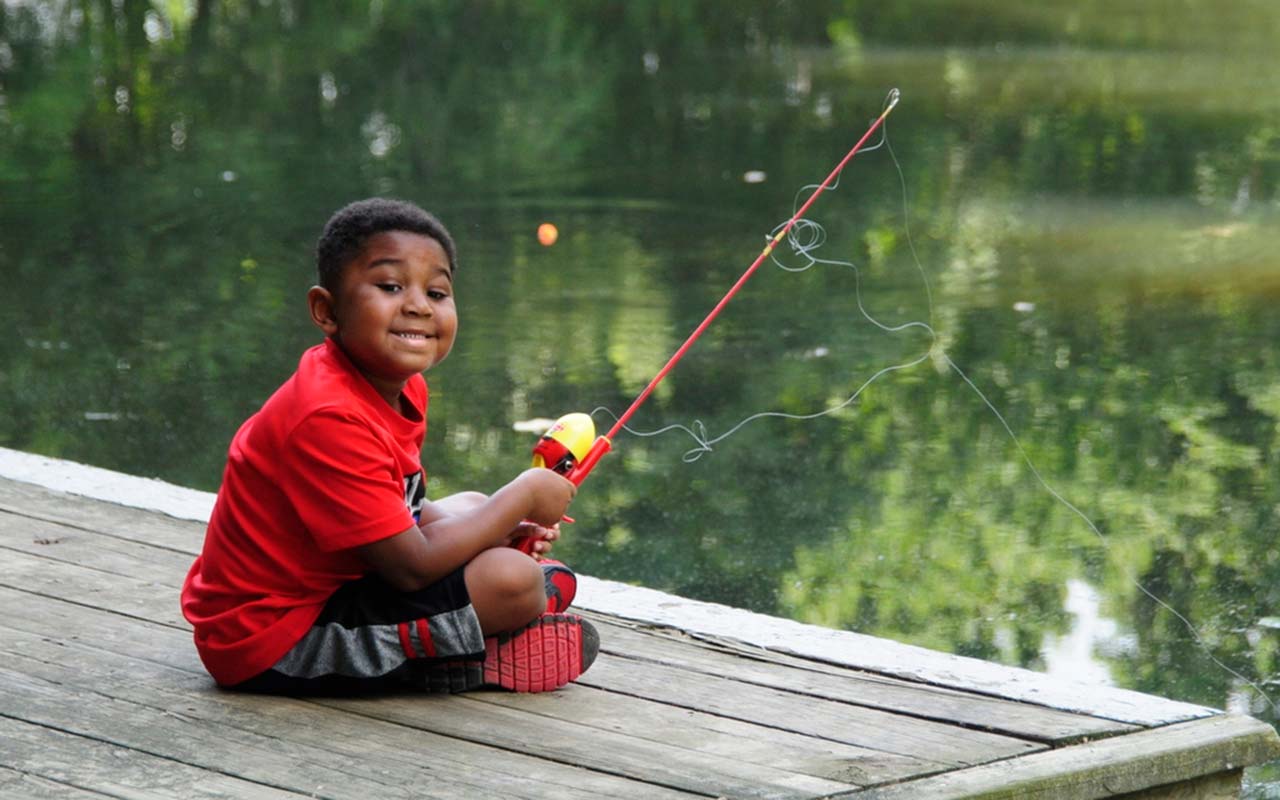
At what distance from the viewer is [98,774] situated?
2535 millimetres

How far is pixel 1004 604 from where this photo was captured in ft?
14.0

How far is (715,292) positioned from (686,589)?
2.72 meters

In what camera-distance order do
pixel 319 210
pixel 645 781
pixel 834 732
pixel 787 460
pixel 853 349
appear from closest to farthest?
pixel 645 781 → pixel 834 732 → pixel 787 460 → pixel 853 349 → pixel 319 210

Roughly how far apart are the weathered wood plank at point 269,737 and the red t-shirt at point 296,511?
0.33ft

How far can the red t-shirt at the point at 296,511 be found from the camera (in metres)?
2.73

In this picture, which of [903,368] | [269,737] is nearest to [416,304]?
[269,737]

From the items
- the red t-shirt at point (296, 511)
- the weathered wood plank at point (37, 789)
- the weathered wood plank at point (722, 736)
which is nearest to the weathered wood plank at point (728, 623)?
the weathered wood plank at point (722, 736)

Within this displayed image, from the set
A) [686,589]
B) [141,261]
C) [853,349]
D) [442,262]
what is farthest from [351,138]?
[442,262]

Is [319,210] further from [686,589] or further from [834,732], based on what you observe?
[834,732]

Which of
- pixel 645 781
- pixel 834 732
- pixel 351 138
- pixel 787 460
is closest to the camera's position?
pixel 645 781

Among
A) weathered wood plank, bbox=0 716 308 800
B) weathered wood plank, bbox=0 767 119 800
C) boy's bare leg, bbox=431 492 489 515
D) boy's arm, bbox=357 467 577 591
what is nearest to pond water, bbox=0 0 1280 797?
boy's bare leg, bbox=431 492 489 515

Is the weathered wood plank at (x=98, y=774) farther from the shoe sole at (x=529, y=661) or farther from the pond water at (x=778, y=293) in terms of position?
the pond water at (x=778, y=293)

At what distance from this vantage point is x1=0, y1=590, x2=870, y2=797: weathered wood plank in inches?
103

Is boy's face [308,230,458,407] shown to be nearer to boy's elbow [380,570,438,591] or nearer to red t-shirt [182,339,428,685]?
red t-shirt [182,339,428,685]
